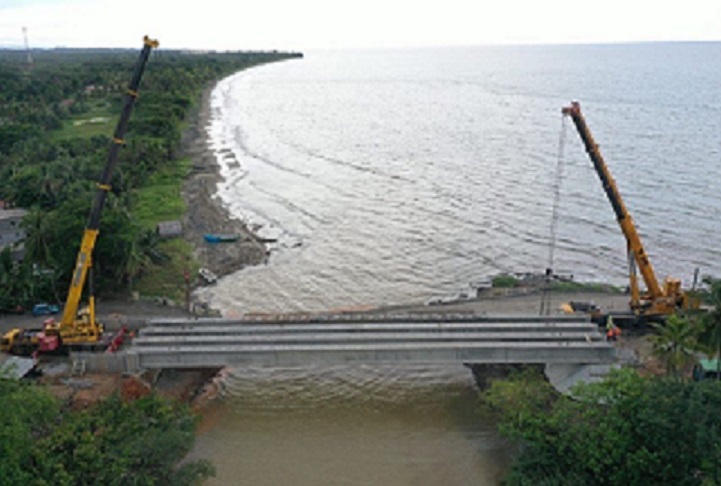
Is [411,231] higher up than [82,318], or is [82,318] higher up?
[82,318]

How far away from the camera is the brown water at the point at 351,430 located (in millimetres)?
30156

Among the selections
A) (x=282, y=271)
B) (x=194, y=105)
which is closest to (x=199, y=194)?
(x=282, y=271)

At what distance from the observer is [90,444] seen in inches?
950

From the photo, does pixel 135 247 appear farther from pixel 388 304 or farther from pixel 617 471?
pixel 617 471

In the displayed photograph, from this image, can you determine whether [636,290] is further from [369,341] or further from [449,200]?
[449,200]

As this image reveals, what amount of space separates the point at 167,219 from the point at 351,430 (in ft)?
132

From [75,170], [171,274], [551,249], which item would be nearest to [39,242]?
[171,274]

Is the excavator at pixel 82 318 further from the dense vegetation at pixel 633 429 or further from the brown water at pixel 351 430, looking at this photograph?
the dense vegetation at pixel 633 429

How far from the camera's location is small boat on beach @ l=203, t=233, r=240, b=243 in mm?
60969

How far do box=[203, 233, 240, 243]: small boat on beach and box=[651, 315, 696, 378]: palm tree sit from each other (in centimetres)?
4109

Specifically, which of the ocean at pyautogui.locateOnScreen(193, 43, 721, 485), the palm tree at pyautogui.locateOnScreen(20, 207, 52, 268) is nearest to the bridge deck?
the ocean at pyautogui.locateOnScreen(193, 43, 721, 485)

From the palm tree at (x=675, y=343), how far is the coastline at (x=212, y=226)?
116ft

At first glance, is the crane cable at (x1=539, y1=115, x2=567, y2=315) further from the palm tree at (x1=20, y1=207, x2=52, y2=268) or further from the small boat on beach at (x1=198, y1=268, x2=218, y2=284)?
the palm tree at (x1=20, y1=207, x2=52, y2=268)

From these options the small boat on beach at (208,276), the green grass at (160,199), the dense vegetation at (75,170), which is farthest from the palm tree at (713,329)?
the green grass at (160,199)
